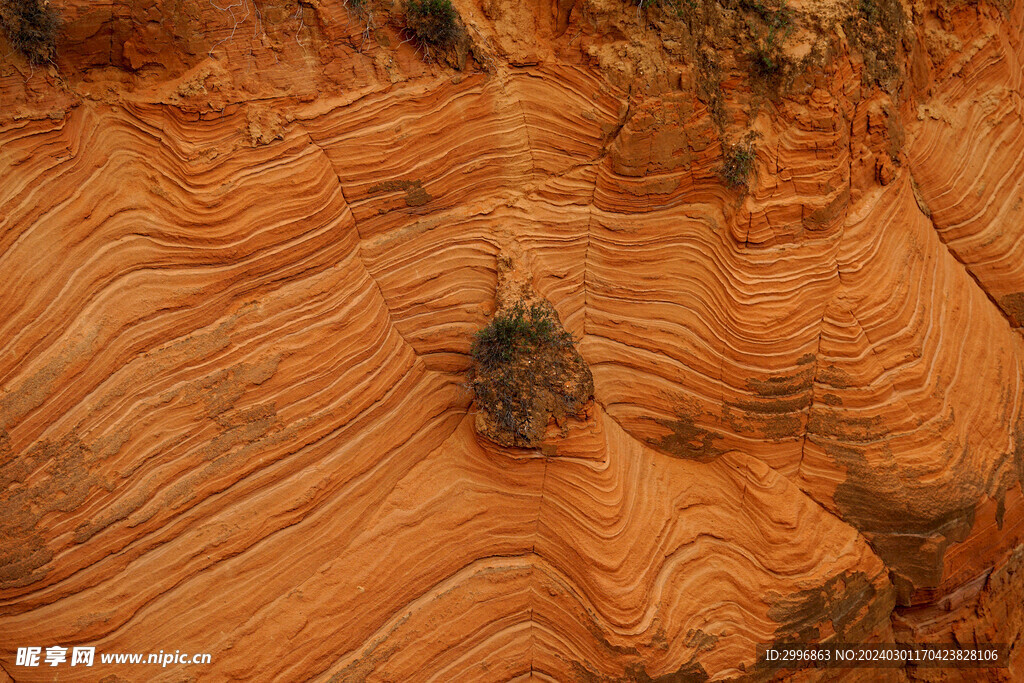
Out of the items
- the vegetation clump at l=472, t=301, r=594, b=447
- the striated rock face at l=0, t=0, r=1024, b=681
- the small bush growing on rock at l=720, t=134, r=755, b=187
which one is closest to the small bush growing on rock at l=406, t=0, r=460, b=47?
the striated rock face at l=0, t=0, r=1024, b=681

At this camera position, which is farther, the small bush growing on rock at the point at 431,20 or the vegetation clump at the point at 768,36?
the vegetation clump at the point at 768,36

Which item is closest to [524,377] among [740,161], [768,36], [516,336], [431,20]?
[516,336]

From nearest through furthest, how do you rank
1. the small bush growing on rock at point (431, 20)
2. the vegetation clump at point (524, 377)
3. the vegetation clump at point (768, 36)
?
the vegetation clump at point (524, 377)
the small bush growing on rock at point (431, 20)
the vegetation clump at point (768, 36)

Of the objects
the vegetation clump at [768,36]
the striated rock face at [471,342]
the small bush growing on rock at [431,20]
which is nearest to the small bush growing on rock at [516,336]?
the striated rock face at [471,342]

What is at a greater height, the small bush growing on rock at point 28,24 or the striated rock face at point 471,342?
the small bush growing on rock at point 28,24

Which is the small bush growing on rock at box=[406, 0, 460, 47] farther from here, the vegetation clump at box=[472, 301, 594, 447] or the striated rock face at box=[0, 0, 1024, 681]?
the vegetation clump at box=[472, 301, 594, 447]

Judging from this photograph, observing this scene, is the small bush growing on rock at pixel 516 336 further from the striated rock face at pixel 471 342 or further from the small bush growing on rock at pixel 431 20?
the small bush growing on rock at pixel 431 20

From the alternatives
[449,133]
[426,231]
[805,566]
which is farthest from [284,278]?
[805,566]

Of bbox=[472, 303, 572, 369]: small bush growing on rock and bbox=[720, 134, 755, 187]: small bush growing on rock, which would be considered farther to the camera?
bbox=[720, 134, 755, 187]: small bush growing on rock

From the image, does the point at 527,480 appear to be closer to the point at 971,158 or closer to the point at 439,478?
the point at 439,478
